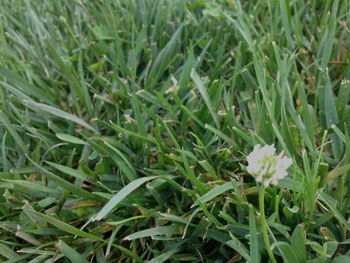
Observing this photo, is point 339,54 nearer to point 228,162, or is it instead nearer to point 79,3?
point 228,162

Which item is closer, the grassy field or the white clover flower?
the white clover flower

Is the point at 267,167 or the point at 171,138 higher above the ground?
the point at 267,167

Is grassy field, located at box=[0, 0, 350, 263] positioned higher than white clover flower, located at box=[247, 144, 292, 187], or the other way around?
white clover flower, located at box=[247, 144, 292, 187]

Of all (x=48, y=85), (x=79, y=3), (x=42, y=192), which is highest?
(x=79, y=3)

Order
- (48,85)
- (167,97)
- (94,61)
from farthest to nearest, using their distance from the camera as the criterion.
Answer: (94,61)
(48,85)
(167,97)

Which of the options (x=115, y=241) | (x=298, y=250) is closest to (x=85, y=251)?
(x=115, y=241)

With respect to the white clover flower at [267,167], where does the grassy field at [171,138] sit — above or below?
below

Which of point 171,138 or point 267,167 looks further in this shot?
point 171,138

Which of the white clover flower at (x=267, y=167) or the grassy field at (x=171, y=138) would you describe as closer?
the white clover flower at (x=267, y=167)
